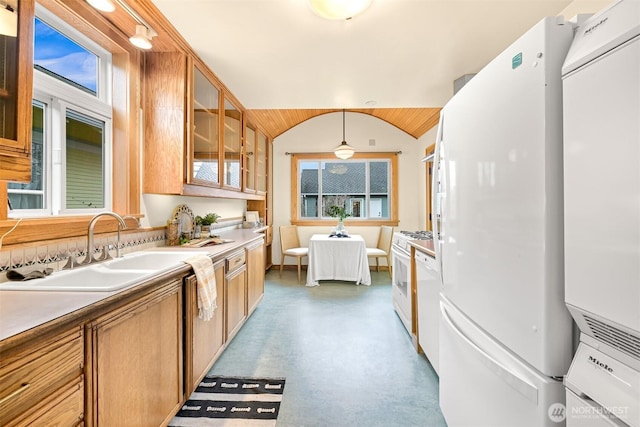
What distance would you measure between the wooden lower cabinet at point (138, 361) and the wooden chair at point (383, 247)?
372 centimetres

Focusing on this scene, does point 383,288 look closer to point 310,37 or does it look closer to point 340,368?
point 340,368

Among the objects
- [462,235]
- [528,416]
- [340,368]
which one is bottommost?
[340,368]

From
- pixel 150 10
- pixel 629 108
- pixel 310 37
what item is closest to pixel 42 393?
pixel 629 108

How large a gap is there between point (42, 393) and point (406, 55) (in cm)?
280

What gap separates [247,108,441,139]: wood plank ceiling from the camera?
4.37 metres

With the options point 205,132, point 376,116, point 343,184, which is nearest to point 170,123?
point 205,132

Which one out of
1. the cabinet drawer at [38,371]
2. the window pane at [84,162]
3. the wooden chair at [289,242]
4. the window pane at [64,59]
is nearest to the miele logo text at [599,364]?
the cabinet drawer at [38,371]

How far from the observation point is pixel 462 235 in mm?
1199

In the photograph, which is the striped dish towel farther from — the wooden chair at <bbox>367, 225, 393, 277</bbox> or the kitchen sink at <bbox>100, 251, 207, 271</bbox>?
the wooden chair at <bbox>367, 225, 393, 277</bbox>

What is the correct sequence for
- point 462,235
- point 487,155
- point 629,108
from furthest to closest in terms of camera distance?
1. point 462,235
2. point 487,155
3. point 629,108

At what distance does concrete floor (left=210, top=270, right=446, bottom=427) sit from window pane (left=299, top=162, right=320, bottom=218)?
Result: 2.41 m

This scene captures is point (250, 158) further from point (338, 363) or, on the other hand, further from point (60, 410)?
point (60, 410)

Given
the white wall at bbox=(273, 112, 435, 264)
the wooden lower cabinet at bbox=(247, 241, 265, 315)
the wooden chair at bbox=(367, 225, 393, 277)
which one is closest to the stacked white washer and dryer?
the wooden lower cabinet at bbox=(247, 241, 265, 315)

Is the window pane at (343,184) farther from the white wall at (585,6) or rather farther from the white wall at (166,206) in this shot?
the white wall at (585,6)
